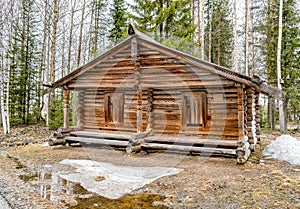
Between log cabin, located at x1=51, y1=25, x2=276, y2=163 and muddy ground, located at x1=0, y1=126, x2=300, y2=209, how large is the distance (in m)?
1.03

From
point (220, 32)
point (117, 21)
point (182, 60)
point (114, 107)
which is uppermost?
point (117, 21)

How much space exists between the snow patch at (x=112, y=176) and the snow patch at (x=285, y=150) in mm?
4471

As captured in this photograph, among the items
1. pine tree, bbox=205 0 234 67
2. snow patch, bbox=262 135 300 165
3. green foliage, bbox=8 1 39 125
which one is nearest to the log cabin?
snow patch, bbox=262 135 300 165

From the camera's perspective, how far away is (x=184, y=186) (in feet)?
20.3

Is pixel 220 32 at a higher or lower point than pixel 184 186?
higher

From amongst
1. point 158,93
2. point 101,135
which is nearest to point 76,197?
point 101,135

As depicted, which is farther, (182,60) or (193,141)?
(182,60)

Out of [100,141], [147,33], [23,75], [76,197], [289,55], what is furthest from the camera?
[23,75]

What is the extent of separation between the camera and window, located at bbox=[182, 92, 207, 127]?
10500 millimetres

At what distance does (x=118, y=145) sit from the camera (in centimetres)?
1087

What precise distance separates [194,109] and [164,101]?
1599 millimetres

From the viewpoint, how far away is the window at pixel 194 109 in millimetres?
10500

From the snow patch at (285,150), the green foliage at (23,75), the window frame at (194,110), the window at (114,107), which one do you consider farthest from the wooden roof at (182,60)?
the green foliage at (23,75)

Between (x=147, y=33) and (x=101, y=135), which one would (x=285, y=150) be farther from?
(x=147, y=33)
